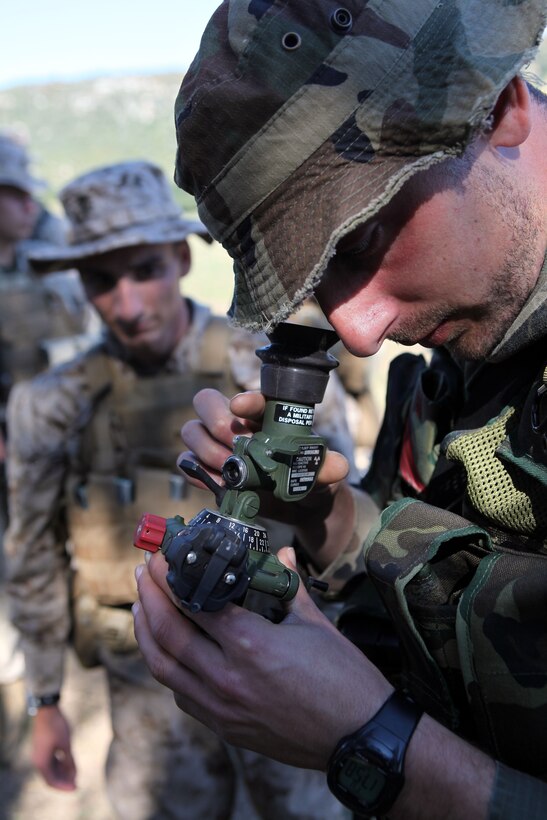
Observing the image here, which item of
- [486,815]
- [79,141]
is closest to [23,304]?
[486,815]

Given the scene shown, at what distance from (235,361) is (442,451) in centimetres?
164

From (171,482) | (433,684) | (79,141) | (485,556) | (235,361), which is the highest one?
(485,556)

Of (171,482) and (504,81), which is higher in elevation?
(504,81)

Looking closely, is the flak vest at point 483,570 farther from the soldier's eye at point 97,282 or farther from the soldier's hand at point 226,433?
the soldier's eye at point 97,282

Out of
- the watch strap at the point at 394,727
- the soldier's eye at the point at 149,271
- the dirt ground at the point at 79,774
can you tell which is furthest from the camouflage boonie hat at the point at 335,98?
the dirt ground at the point at 79,774

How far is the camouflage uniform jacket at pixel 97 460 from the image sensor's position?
3.21 metres

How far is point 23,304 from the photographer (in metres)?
5.81

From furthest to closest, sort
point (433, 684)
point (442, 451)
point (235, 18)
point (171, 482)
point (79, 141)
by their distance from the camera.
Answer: point (79, 141)
point (171, 482)
point (442, 451)
point (433, 684)
point (235, 18)

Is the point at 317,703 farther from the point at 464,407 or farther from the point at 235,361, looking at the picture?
the point at 235,361

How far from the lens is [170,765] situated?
3.14 metres

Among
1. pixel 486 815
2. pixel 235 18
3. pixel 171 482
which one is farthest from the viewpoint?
pixel 171 482

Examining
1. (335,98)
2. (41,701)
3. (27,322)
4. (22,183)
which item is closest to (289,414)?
(335,98)

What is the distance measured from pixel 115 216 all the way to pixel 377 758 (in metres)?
2.63

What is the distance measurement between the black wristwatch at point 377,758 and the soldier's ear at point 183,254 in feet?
8.35
